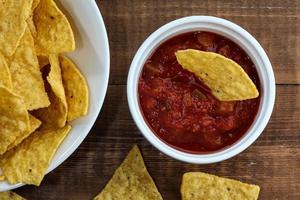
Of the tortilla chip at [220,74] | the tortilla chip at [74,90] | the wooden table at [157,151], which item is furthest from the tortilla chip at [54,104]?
the tortilla chip at [220,74]

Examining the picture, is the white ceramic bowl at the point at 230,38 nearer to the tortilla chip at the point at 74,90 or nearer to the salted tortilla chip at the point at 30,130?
the tortilla chip at the point at 74,90

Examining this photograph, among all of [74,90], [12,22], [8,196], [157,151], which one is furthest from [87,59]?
[8,196]

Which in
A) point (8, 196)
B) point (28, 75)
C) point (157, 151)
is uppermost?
point (28, 75)

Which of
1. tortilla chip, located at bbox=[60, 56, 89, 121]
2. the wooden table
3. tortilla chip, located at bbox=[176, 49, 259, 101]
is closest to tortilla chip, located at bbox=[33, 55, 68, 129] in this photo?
tortilla chip, located at bbox=[60, 56, 89, 121]

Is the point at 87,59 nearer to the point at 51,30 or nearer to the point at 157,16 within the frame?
the point at 51,30

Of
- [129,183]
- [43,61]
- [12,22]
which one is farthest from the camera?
[129,183]

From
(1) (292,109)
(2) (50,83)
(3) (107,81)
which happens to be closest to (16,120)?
(2) (50,83)
